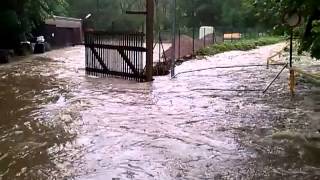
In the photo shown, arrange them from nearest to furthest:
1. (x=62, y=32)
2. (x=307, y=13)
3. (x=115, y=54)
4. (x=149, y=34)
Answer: (x=307, y=13) < (x=149, y=34) < (x=115, y=54) < (x=62, y=32)

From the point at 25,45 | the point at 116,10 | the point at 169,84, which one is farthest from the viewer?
the point at 116,10

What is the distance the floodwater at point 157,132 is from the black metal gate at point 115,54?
4.21ft

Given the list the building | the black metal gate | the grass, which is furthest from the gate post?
the building

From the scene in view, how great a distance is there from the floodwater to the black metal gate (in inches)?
50.5

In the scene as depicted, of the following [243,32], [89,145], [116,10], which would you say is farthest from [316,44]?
[116,10]

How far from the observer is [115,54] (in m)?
19.6

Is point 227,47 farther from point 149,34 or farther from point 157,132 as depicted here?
point 157,132

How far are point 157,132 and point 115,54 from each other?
9.76 meters

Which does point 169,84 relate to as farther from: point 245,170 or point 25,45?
point 25,45

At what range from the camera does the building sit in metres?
45.5

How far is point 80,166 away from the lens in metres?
7.83

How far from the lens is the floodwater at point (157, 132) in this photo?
771 centimetres

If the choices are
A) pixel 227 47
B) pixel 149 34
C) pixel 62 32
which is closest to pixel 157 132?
pixel 149 34

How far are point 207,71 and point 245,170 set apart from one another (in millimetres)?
15640
